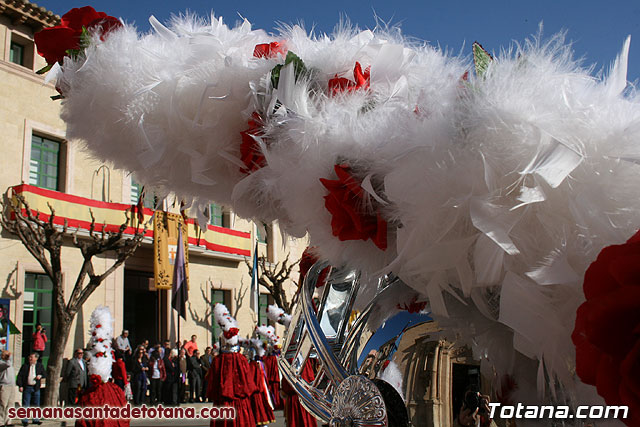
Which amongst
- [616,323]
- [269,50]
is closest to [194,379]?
[269,50]

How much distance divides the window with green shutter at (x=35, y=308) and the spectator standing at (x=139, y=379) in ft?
8.00

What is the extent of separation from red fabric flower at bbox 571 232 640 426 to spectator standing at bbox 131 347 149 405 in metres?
13.5

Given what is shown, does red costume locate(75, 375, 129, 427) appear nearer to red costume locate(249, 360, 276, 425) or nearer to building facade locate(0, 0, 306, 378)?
red costume locate(249, 360, 276, 425)

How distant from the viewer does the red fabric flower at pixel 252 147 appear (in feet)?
4.12

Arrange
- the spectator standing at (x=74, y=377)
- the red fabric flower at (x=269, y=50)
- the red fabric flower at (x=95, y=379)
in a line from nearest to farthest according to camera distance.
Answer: the red fabric flower at (x=269, y=50)
the red fabric flower at (x=95, y=379)
the spectator standing at (x=74, y=377)

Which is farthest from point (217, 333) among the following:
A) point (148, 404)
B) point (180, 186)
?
point (180, 186)

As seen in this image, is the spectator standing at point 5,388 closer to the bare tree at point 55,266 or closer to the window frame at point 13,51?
the bare tree at point 55,266

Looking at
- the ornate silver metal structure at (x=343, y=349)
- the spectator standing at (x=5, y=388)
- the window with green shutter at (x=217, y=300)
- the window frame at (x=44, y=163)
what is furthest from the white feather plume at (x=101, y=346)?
the window with green shutter at (x=217, y=300)

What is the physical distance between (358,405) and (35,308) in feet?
48.0

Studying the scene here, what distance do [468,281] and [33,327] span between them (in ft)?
48.9

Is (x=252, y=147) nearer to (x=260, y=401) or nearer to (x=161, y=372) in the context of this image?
(x=260, y=401)

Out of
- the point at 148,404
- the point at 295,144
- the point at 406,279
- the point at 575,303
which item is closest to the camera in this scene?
the point at 575,303

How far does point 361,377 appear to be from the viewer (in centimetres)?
127

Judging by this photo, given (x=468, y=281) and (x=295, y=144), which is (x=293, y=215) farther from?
(x=468, y=281)
